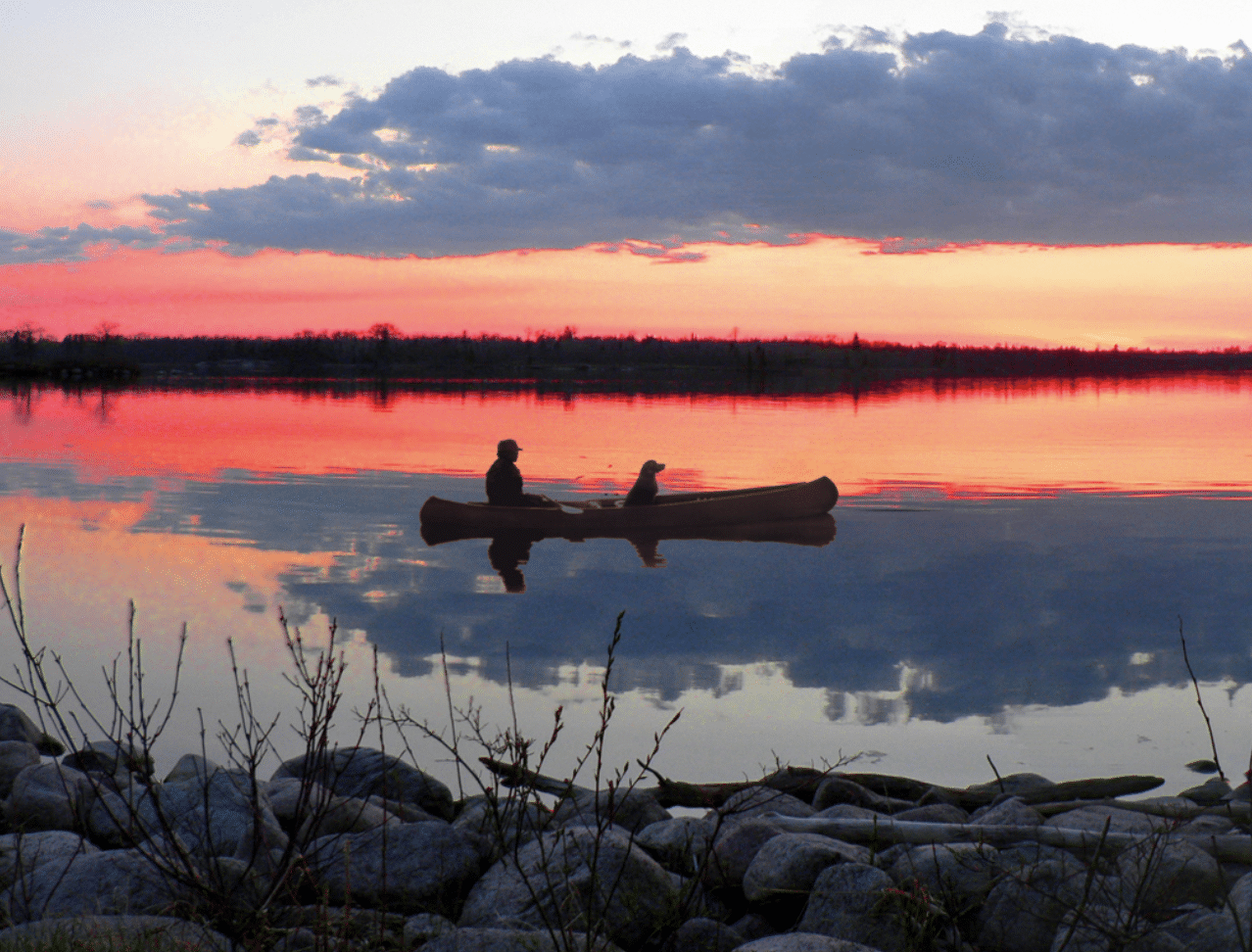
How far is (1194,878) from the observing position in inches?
179

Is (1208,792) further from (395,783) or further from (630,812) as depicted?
(395,783)

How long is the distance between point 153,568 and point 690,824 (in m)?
11.0

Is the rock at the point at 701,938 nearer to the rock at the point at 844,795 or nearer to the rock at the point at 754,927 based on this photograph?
the rock at the point at 754,927

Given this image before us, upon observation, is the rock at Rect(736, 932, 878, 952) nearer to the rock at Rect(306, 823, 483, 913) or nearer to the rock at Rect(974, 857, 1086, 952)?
the rock at Rect(974, 857, 1086, 952)

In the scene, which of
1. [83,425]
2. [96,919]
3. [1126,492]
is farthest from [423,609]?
[83,425]

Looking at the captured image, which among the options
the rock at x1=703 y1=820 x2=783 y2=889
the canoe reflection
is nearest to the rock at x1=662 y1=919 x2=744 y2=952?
the rock at x1=703 y1=820 x2=783 y2=889

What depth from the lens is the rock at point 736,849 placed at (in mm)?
4973

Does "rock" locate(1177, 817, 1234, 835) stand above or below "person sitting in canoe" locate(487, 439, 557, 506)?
below

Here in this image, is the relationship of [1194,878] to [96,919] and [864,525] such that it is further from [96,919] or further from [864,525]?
[864,525]

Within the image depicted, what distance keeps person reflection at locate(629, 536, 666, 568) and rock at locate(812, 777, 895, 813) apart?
29.4ft

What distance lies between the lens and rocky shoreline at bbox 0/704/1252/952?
12.9 ft

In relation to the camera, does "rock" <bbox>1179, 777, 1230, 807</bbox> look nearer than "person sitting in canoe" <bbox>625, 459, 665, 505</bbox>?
Yes

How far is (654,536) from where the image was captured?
1780 centimetres

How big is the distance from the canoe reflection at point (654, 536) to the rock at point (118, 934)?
461 inches
